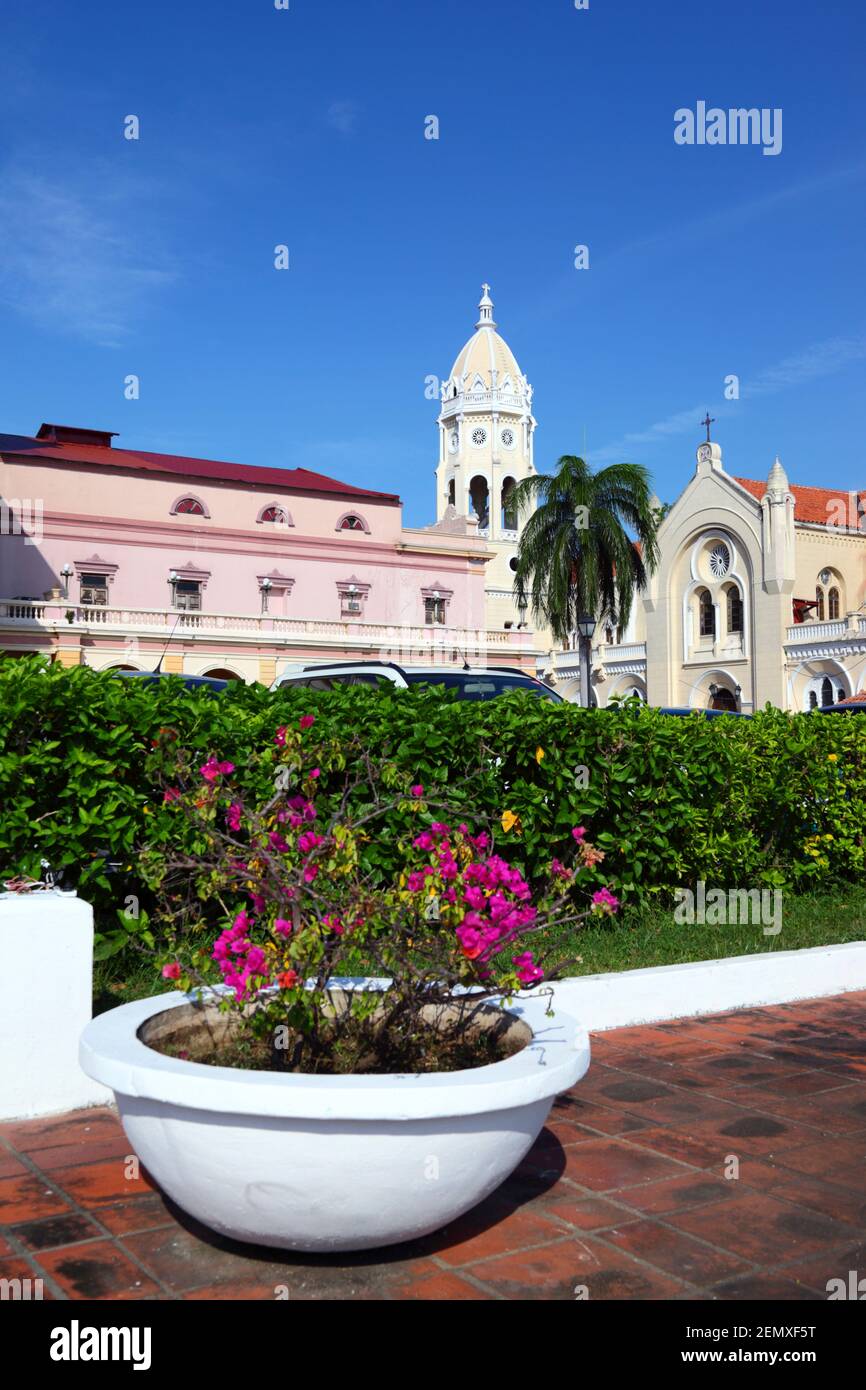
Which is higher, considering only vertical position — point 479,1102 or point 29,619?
point 29,619

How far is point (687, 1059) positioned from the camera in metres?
5.70

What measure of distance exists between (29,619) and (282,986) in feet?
108

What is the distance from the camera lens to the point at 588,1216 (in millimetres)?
3771

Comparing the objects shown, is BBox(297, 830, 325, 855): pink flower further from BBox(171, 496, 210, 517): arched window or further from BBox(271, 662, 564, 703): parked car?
BBox(171, 496, 210, 517): arched window

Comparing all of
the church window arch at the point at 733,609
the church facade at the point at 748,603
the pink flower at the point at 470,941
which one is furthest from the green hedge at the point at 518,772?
the church window arch at the point at 733,609

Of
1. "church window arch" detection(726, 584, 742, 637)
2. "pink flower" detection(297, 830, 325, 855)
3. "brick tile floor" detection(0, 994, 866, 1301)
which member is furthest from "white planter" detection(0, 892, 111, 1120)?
"church window arch" detection(726, 584, 742, 637)

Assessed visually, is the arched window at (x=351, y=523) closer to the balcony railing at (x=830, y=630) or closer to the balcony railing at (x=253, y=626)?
the balcony railing at (x=253, y=626)

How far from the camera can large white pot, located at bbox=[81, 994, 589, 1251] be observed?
122 inches

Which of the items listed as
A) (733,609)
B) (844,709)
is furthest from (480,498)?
(844,709)

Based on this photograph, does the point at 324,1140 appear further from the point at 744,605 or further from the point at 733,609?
the point at 733,609

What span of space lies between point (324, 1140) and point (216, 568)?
3840 cm

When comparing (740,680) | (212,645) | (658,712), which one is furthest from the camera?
(740,680)
